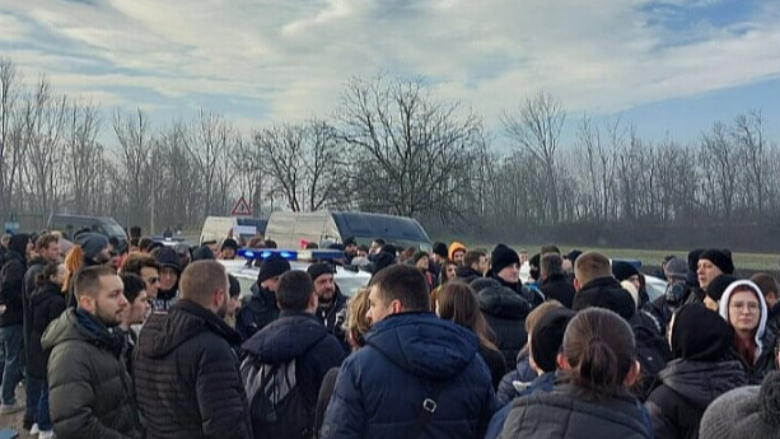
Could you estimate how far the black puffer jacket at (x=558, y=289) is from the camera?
22.2 feet

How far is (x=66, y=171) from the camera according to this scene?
65.1 m

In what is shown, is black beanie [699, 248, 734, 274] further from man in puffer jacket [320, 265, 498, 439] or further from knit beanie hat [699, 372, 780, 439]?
knit beanie hat [699, 372, 780, 439]

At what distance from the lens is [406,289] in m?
3.21

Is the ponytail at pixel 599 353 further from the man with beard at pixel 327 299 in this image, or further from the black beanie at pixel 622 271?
the black beanie at pixel 622 271

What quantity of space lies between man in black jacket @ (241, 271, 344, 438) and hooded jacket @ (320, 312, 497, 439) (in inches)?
41.2

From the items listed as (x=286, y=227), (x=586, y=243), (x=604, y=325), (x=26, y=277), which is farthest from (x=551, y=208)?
(x=604, y=325)

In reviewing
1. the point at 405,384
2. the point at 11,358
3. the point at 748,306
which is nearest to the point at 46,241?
the point at 11,358

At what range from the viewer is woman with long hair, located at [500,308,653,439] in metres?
2.25

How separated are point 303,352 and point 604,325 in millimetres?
2125

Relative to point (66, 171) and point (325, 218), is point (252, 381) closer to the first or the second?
point (325, 218)

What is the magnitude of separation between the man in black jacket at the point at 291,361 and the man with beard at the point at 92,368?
2.29ft

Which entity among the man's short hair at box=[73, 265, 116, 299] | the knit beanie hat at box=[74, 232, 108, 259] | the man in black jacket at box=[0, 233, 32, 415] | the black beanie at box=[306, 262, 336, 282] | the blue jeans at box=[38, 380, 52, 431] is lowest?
the blue jeans at box=[38, 380, 52, 431]

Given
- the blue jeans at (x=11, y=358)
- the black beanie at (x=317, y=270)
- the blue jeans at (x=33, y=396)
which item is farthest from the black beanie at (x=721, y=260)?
the blue jeans at (x=11, y=358)

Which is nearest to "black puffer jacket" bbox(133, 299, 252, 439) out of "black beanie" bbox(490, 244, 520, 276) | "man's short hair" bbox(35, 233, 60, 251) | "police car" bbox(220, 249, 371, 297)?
"black beanie" bbox(490, 244, 520, 276)
